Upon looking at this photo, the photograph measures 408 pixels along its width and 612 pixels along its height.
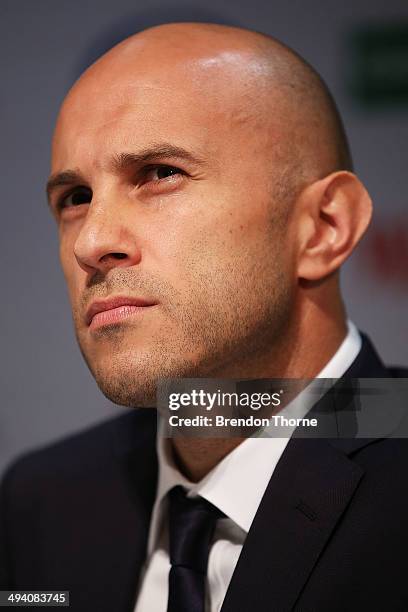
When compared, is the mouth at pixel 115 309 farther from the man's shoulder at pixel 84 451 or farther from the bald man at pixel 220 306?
the man's shoulder at pixel 84 451

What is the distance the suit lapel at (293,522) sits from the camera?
932mm

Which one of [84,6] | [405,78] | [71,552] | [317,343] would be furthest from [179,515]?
[84,6]

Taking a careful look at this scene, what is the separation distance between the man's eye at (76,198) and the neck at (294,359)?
→ 41 centimetres

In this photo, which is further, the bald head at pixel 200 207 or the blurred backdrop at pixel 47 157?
the blurred backdrop at pixel 47 157

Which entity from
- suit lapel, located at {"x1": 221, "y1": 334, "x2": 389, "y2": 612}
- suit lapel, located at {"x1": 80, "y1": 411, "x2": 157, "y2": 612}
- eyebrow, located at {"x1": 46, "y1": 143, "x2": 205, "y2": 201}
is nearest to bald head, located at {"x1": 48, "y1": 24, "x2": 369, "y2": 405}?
eyebrow, located at {"x1": 46, "y1": 143, "x2": 205, "y2": 201}

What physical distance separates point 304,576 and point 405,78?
1.09 m

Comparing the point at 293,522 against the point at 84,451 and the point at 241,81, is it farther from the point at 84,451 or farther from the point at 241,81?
the point at 241,81

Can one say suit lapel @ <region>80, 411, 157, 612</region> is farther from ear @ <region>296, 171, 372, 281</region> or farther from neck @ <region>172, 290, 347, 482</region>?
ear @ <region>296, 171, 372, 281</region>

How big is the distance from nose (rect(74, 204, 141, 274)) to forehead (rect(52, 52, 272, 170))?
0.11 metres

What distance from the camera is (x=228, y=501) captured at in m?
1.08

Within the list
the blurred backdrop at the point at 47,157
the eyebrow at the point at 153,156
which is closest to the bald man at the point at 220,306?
the eyebrow at the point at 153,156

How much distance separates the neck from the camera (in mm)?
1132

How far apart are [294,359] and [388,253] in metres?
0.51

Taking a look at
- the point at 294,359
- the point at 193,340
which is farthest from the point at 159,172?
the point at 294,359
